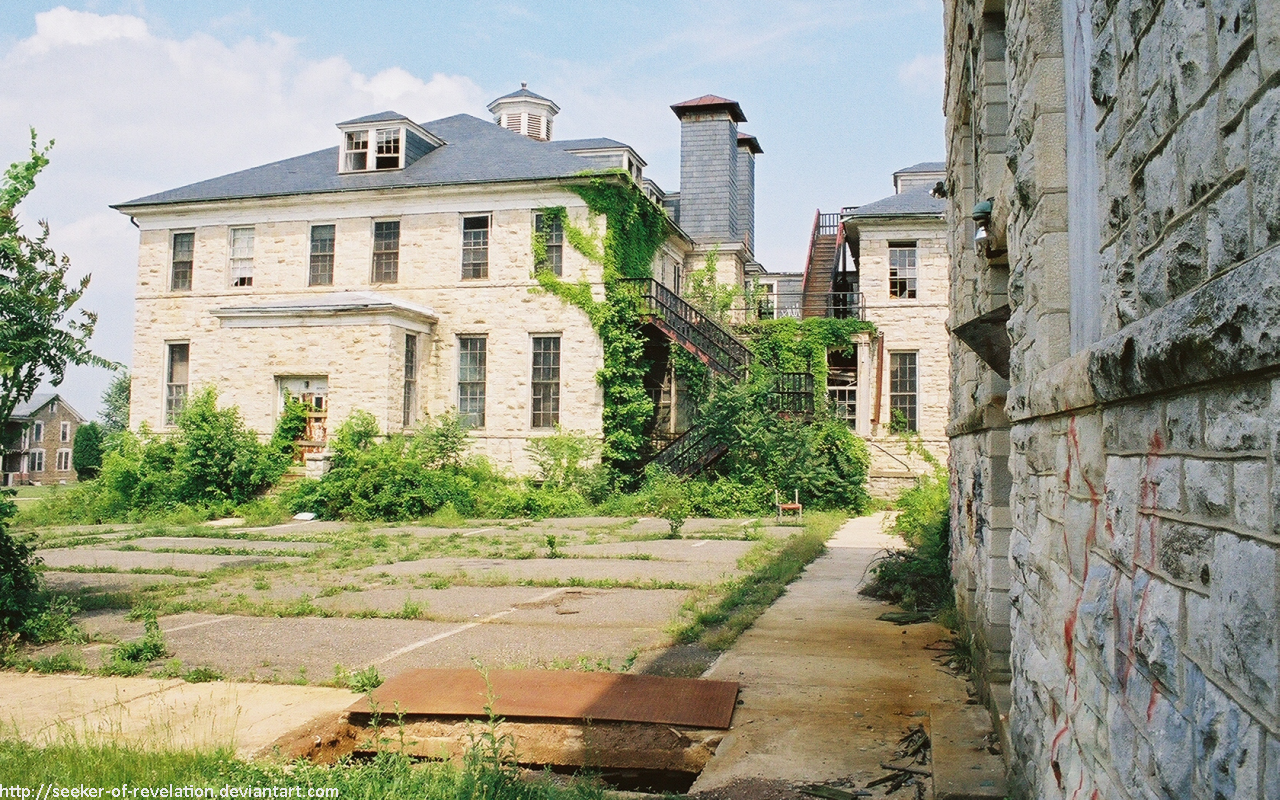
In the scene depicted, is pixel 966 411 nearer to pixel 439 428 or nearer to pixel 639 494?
pixel 639 494

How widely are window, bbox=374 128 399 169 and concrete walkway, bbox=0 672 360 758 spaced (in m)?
19.9

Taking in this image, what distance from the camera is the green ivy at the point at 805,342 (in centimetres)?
2522

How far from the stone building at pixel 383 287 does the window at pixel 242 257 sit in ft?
0.15

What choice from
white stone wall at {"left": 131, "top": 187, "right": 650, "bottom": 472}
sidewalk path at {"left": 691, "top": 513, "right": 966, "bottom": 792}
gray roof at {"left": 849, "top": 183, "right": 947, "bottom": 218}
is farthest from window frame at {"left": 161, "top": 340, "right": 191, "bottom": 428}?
sidewalk path at {"left": 691, "top": 513, "right": 966, "bottom": 792}

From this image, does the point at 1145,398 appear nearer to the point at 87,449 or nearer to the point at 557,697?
the point at 557,697

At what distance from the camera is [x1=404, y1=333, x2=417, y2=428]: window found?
2256 centimetres

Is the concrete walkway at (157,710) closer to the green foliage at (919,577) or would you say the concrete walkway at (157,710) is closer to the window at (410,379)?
the green foliage at (919,577)

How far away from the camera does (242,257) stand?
2472 centimetres

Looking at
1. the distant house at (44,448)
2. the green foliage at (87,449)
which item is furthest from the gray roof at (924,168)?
→ the distant house at (44,448)

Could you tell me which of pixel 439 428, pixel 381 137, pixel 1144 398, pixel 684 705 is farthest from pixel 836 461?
pixel 1144 398

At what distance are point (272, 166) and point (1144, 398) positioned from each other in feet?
90.2

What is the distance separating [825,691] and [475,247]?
19.2 meters

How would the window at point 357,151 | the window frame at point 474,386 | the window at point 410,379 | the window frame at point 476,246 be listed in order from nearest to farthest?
the window at point 410,379, the window frame at point 474,386, the window frame at point 476,246, the window at point 357,151

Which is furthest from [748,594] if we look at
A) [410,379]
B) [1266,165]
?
[410,379]
